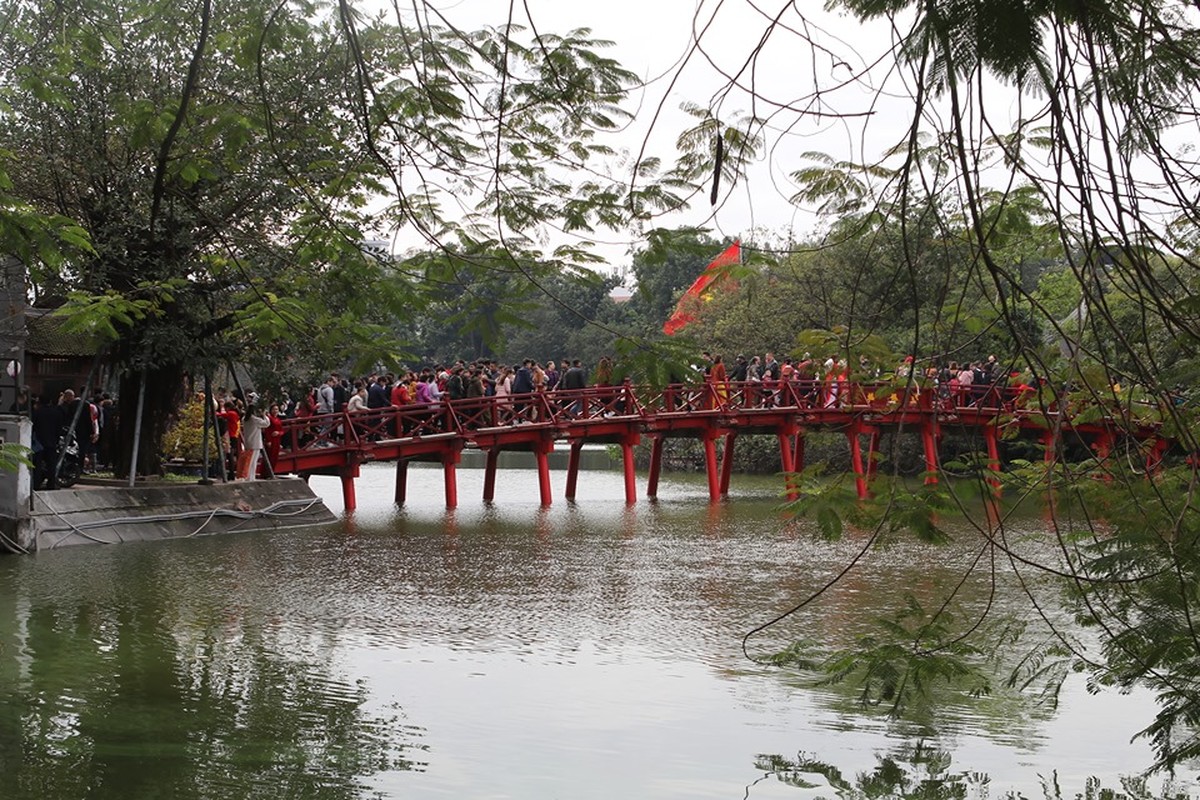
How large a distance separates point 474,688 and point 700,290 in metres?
3.82

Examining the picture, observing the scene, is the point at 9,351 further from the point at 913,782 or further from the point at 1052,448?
the point at 1052,448

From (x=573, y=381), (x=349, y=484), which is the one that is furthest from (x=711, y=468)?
(x=349, y=484)

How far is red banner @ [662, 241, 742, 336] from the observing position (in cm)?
678

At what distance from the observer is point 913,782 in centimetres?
752

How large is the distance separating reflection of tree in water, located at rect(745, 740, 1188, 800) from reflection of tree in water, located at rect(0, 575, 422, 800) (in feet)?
6.43

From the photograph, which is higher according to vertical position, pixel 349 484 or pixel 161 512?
pixel 349 484

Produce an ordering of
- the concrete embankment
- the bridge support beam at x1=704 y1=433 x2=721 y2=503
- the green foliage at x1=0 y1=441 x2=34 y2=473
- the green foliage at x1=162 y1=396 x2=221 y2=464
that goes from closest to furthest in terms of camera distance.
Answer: the green foliage at x1=0 y1=441 x2=34 y2=473
the concrete embankment
the green foliage at x1=162 y1=396 x2=221 y2=464
the bridge support beam at x1=704 y1=433 x2=721 y2=503

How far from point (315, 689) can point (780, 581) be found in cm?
660

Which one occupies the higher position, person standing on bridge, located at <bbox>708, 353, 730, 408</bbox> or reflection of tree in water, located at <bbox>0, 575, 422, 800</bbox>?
person standing on bridge, located at <bbox>708, 353, 730, 408</bbox>

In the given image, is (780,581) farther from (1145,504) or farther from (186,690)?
(1145,504)

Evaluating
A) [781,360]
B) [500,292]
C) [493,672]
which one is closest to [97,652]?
[493,672]

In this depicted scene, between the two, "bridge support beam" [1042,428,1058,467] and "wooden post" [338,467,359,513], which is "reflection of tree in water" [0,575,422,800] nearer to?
"bridge support beam" [1042,428,1058,467]

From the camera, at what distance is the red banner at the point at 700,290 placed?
6.78m

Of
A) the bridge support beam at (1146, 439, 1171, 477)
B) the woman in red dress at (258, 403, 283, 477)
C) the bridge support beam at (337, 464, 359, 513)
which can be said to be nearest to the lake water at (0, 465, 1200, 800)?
the bridge support beam at (1146, 439, 1171, 477)
